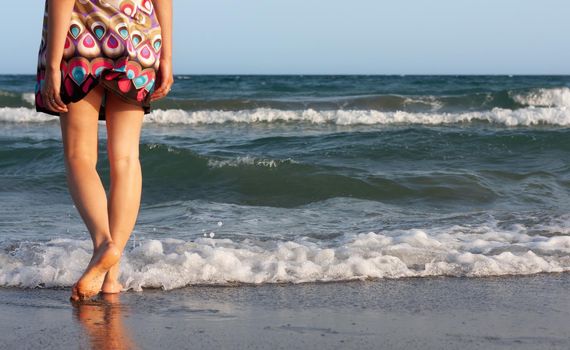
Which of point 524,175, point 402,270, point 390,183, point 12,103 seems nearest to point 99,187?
point 402,270

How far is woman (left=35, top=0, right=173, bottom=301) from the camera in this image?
9.80 feet

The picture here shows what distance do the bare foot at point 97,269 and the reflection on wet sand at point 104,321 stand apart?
60mm

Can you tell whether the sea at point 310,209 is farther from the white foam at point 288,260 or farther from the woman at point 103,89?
the woman at point 103,89

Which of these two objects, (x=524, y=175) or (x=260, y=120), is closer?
(x=524, y=175)

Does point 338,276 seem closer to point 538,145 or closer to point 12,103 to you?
point 538,145

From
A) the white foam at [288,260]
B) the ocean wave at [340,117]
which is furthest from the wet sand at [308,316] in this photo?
the ocean wave at [340,117]

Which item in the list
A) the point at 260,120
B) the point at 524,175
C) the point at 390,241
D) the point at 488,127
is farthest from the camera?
the point at 260,120

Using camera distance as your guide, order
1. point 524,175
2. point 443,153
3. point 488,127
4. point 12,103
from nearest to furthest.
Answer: point 524,175 < point 443,153 < point 488,127 < point 12,103

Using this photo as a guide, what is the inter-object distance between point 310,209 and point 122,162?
2833mm

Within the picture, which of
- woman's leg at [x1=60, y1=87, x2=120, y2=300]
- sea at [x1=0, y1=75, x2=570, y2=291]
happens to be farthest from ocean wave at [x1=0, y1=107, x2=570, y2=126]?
woman's leg at [x1=60, y1=87, x2=120, y2=300]

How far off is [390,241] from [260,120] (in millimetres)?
10592

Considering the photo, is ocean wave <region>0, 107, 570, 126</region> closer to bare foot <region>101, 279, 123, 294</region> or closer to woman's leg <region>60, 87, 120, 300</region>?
bare foot <region>101, 279, 123, 294</region>

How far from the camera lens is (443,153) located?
8.83 m

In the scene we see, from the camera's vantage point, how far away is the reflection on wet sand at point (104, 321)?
8.69ft
